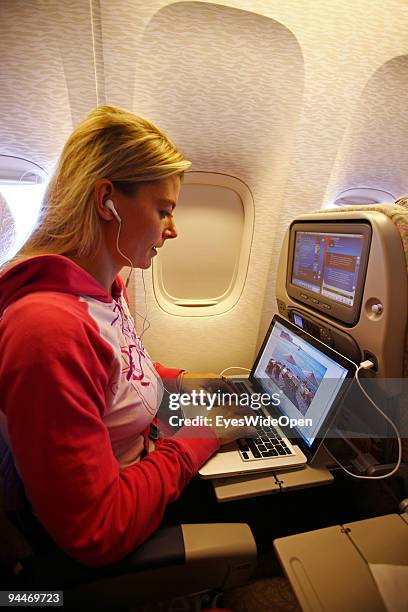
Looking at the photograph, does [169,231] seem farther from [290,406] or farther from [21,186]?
[21,186]

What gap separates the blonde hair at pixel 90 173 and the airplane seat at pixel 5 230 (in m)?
0.59

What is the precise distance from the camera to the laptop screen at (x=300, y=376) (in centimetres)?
104

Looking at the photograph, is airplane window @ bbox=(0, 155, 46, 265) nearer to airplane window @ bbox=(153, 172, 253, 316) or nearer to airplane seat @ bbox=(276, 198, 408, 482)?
airplane window @ bbox=(153, 172, 253, 316)

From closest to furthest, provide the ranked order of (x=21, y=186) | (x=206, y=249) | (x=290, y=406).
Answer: (x=290, y=406), (x=21, y=186), (x=206, y=249)

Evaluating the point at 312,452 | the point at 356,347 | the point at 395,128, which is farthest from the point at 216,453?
Answer: the point at 395,128

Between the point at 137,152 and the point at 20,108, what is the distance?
94 cm

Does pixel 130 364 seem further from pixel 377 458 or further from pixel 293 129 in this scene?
pixel 293 129

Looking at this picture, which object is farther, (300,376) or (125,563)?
(300,376)

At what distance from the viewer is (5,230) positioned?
1356mm

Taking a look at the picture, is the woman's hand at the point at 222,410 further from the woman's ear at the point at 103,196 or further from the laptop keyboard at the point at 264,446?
the woman's ear at the point at 103,196

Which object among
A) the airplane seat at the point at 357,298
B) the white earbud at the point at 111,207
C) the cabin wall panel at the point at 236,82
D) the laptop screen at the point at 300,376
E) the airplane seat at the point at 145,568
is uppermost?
the cabin wall panel at the point at 236,82

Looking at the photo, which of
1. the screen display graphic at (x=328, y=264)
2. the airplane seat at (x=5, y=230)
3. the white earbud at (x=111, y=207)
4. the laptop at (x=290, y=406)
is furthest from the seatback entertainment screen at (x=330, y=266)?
the airplane seat at (x=5, y=230)

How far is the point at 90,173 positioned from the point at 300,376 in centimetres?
98

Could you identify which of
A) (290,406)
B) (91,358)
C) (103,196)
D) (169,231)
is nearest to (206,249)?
(169,231)
